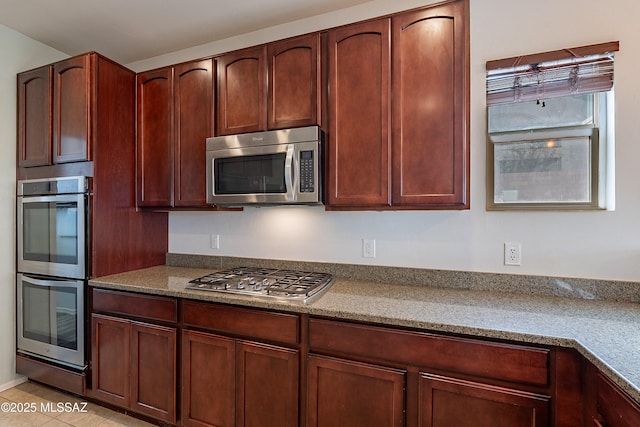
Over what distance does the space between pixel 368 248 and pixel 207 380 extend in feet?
3.99

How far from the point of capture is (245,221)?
98.5 inches

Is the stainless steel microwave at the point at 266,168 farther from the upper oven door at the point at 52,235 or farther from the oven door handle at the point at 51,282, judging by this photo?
the oven door handle at the point at 51,282

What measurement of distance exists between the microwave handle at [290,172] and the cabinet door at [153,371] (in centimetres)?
105

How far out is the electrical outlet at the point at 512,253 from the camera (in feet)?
5.91

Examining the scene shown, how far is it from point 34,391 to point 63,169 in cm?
167

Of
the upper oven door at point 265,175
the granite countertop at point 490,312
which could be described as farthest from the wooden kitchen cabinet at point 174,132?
the granite countertop at point 490,312

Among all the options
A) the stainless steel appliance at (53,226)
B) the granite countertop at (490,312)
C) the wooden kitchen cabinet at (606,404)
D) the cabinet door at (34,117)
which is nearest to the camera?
the wooden kitchen cabinet at (606,404)

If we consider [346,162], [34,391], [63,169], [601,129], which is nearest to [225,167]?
[346,162]

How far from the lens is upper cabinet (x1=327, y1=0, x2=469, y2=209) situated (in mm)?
1650

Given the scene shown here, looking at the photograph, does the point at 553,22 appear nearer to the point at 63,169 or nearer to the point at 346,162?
the point at 346,162

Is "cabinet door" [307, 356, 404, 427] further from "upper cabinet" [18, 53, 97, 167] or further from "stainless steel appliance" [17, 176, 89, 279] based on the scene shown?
"upper cabinet" [18, 53, 97, 167]

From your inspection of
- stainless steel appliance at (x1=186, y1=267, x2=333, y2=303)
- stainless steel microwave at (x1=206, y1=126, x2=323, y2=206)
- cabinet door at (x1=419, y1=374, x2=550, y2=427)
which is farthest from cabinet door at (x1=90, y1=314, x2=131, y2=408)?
cabinet door at (x1=419, y1=374, x2=550, y2=427)

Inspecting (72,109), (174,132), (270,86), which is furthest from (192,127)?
(72,109)

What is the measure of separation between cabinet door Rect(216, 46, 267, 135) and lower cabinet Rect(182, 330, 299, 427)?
130 cm
